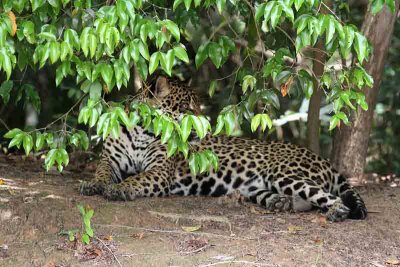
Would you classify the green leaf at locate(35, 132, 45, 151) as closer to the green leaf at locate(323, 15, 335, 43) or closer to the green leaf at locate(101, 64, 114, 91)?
the green leaf at locate(101, 64, 114, 91)

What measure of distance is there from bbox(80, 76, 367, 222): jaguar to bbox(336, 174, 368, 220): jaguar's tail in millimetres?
12

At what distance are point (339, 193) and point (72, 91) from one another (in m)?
3.88

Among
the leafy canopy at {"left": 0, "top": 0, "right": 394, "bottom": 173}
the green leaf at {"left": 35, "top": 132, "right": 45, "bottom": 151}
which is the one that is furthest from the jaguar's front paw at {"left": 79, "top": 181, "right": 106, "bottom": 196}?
the green leaf at {"left": 35, "top": 132, "right": 45, "bottom": 151}

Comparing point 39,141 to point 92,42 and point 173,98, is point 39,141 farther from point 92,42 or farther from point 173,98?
point 173,98

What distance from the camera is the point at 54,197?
666 centimetres

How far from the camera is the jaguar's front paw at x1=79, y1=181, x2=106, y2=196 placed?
7.16 metres

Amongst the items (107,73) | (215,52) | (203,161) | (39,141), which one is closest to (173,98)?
(215,52)

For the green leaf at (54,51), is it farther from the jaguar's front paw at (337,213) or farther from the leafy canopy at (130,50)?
the jaguar's front paw at (337,213)

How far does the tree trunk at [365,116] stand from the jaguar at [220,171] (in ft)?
1.83

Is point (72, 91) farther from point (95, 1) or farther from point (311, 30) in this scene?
point (311, 30)

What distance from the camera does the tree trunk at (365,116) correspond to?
Answer: 26.8ft

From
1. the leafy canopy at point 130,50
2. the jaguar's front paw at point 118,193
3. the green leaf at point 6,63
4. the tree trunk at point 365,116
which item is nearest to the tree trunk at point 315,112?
the tree trunk at point 365,116

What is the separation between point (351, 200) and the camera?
7.19m

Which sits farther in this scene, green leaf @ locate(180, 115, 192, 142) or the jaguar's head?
the jaguar's head
